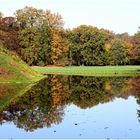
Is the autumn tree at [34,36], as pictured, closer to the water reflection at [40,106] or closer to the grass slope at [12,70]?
the grass slope at [12,70]

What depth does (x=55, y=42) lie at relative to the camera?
11962cm

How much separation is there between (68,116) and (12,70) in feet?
102

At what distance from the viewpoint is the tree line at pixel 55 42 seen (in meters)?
119

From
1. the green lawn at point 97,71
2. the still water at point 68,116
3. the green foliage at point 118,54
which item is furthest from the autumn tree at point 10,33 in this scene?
the still water at point 68,116

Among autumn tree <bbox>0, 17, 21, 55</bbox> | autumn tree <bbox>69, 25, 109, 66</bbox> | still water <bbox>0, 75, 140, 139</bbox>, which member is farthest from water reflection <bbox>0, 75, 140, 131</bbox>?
autumn tree <bbox>69, 25, 109, 66</bbox>

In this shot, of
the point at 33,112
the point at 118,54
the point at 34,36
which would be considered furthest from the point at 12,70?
the point at 118,54

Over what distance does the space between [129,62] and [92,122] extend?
113504 mm

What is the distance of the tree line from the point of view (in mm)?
119062

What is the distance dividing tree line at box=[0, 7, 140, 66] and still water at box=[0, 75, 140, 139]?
254ft

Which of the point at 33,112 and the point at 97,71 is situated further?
the point at 97,71

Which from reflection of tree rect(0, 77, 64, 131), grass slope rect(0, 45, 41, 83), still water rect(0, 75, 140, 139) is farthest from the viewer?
grass slope rect(0, 45, 41, 83)

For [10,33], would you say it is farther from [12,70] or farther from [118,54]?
[12,70]

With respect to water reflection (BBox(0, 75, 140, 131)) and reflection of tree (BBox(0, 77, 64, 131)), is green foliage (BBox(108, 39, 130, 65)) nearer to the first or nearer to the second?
water reflection (BBox(0, 75, 140, 131))

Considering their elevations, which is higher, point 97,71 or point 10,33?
point 10,33
